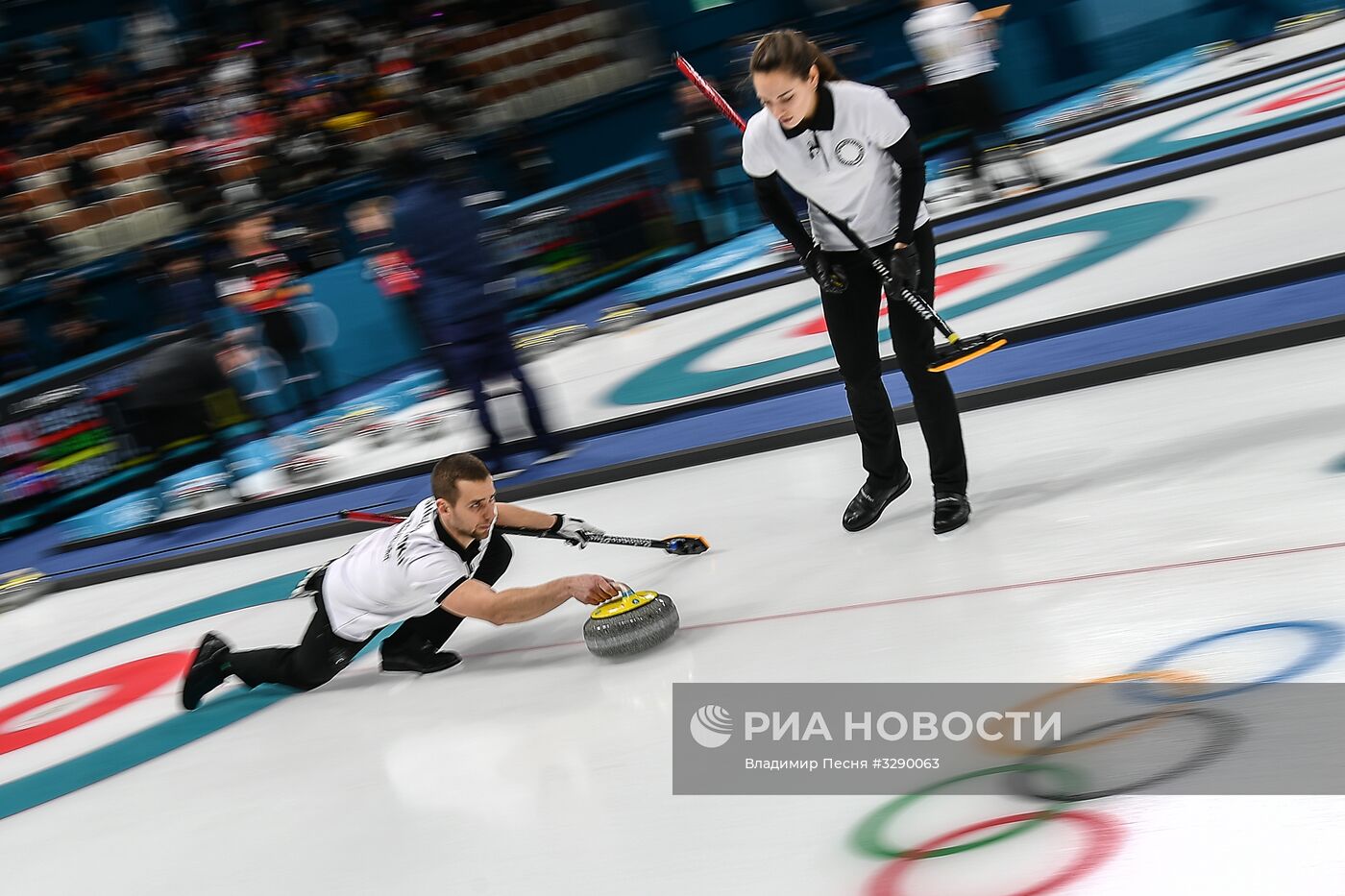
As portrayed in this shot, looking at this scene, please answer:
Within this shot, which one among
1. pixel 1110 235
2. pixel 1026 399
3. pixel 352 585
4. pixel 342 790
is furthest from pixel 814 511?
pixel 1110 235

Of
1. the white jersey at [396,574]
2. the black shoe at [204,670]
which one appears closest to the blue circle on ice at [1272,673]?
the white jersey at [396,574]

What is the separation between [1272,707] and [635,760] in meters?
1.51

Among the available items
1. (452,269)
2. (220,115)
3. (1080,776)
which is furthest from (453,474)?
(220,115)

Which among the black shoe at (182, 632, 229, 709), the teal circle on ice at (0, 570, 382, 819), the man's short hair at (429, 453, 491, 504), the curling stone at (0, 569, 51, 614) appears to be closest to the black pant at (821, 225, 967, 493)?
the man's short hair at (429, 453, 491, 504)

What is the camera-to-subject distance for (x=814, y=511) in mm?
4754

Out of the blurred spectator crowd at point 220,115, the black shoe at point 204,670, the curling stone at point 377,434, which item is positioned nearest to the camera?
the black shoe at point 204,670

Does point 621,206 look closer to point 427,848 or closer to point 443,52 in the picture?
point 443,52

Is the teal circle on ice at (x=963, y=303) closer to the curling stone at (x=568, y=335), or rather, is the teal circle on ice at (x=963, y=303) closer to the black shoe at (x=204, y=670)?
the curling stone at (x=568, y=335)

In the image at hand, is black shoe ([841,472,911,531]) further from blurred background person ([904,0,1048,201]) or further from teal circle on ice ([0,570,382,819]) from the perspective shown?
blurred background person ([904,0,1048,201])

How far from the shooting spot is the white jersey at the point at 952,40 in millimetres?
9469

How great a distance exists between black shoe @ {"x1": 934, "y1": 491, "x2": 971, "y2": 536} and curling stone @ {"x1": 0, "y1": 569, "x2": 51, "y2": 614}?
6.08m

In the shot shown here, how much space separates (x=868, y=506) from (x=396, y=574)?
1654mm

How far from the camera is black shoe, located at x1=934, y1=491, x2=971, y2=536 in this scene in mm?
4047

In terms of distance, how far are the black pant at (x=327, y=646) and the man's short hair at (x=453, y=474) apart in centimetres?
49
